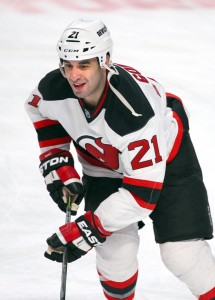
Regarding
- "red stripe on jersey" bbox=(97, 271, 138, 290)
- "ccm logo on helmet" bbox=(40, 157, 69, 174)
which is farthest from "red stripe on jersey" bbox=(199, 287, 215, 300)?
"ccm logo on helmet" bbox=(40, 157, 69, 174)

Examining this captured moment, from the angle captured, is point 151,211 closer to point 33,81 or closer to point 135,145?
point 135,145

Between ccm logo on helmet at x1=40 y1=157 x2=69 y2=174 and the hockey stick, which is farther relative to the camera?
ccm logo on helmet at x1=40 y1=157 x2=69 y2=174

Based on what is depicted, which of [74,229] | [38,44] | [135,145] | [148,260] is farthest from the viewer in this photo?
[38,44]

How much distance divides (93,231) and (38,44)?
299 centimetres

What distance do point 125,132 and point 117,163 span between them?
0.86 feet

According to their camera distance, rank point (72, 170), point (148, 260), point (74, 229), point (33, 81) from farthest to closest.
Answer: point (33, 81) → point (148, 260) → point (72, 170) → point (74, 229)

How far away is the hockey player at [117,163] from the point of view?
338 cm

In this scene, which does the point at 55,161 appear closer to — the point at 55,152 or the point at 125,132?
the point at 55,152

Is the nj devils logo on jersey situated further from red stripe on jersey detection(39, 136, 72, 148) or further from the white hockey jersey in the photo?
red stripe on jersey detection(39, 136, 72, 148)

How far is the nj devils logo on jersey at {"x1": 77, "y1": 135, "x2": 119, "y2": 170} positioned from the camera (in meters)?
3.55

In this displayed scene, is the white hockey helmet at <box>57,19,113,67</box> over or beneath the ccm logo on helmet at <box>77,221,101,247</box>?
over

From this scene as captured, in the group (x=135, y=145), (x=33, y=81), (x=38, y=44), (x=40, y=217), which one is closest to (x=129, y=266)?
(x=135, y=145)

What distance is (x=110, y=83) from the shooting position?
3.42 metres

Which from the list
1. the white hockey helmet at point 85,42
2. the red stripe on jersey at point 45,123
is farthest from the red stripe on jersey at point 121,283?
the white hockey helmet at point 85,42
